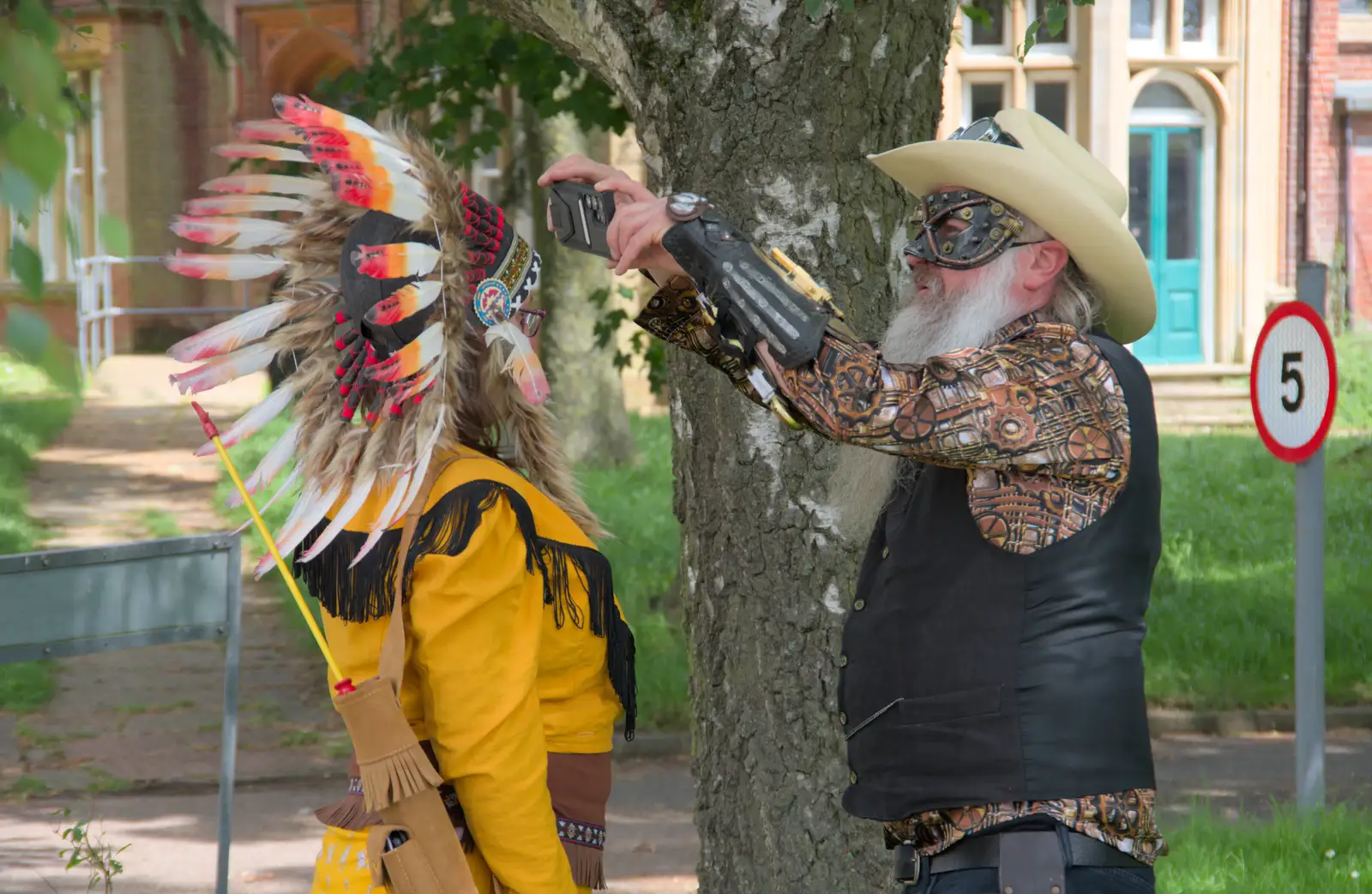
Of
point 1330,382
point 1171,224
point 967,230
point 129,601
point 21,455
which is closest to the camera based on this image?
point 967,230

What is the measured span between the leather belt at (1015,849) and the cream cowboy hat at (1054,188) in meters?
0.77

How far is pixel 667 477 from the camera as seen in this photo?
12.4m

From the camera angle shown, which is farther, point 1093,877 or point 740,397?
point 740,397

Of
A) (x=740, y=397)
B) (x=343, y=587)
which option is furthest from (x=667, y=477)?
(x=343, y=587)

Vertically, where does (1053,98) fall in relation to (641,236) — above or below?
above

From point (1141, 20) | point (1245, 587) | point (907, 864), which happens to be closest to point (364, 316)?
point (907, 864)

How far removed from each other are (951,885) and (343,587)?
1.04 meters

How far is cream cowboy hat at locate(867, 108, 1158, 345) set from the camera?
2.19 metres

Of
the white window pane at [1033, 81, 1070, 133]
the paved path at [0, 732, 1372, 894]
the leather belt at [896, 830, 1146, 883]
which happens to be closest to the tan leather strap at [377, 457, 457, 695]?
the leather belt at [896, 830, 1146, 883]

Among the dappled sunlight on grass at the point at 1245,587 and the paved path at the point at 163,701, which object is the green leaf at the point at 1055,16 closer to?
the paved path at the point at 163,701

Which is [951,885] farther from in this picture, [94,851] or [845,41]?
[94,851]

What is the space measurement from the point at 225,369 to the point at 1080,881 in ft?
5.06

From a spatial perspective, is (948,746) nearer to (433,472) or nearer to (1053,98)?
(433,472)

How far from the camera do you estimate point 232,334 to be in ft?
8.38
